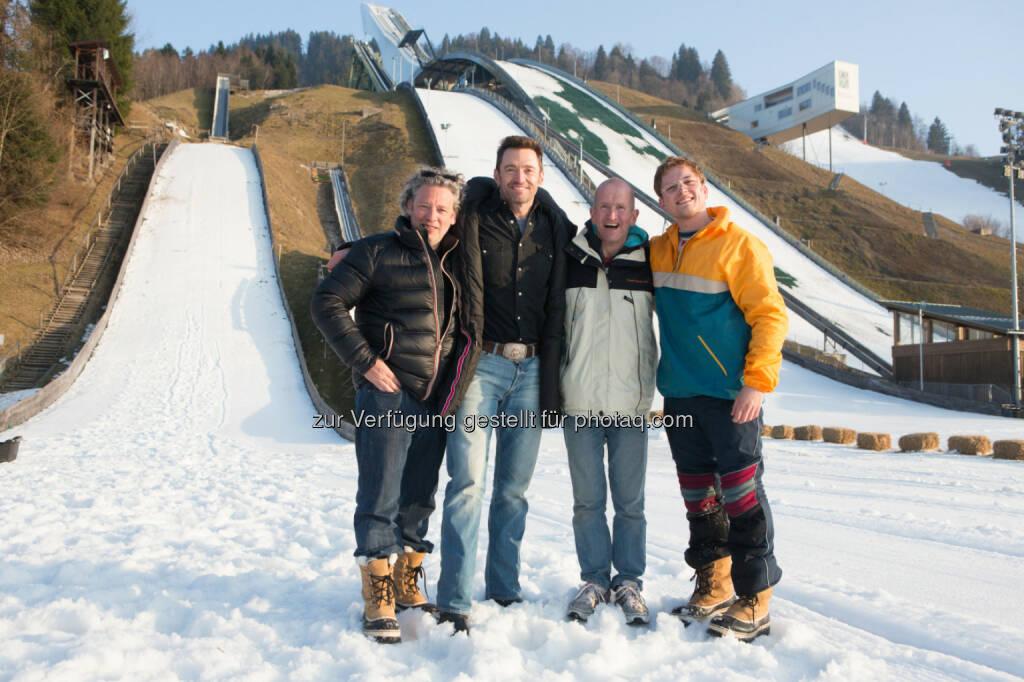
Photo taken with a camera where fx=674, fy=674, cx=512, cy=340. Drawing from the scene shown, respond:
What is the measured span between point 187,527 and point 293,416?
7.97 m

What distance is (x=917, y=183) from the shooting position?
215ft

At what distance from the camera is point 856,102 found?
49188 mm

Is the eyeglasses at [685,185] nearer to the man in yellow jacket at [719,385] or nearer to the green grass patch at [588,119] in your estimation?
the man in yellow jacket at [719,385]

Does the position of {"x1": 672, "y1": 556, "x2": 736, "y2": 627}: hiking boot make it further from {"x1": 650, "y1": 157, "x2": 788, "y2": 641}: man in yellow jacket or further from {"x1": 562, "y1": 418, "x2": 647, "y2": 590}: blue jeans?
{"x1": 562, "y1": 418, "x2": 647, "y2": 590}: blue jeans

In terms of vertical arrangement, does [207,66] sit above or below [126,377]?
above

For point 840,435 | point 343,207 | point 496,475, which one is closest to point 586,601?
point 496,475

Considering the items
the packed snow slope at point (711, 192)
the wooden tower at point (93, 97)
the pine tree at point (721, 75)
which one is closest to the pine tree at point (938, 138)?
the pine tree at point (721, 75)

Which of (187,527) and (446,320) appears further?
(187,527)

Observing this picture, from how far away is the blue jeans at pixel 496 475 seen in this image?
2.94 m

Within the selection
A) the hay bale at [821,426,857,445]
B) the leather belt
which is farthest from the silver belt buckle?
the hay bale at [821,426,857,445]

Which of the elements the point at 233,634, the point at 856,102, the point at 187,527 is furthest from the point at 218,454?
the point at 856,102

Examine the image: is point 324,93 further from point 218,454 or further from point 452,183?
point 452,183

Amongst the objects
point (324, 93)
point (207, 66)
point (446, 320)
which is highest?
point (207, 66)

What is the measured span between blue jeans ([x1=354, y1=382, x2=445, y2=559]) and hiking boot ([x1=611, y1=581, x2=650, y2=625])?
883mm
